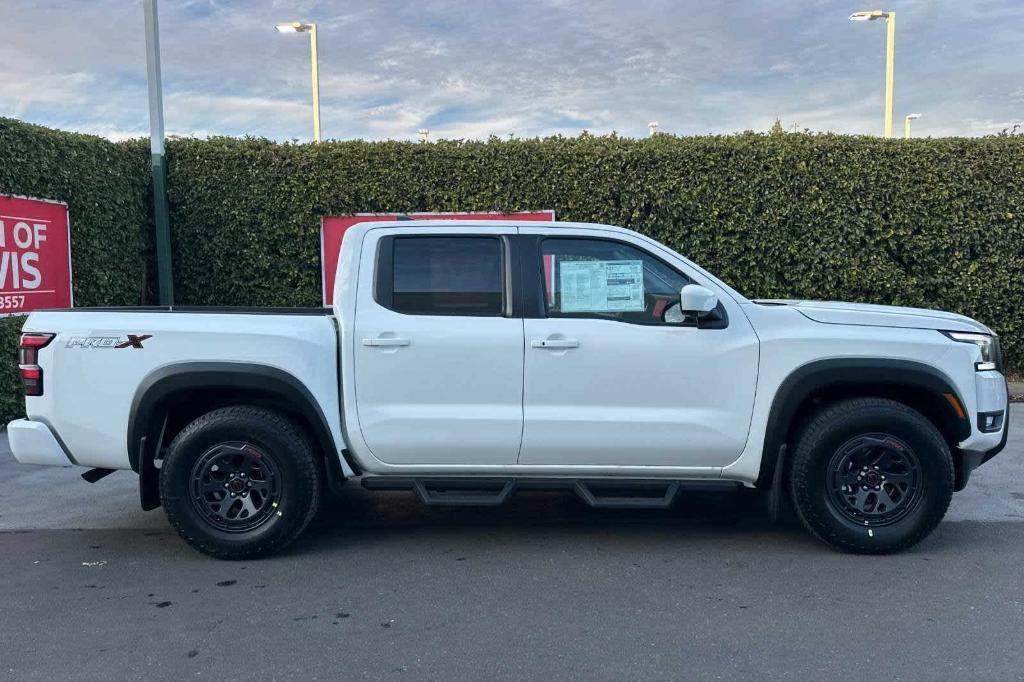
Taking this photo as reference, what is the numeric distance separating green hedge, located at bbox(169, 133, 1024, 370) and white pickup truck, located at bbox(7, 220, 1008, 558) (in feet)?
18.9

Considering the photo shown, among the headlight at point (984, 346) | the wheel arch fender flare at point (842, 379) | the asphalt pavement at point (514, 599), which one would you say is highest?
the headlight at point (984, 346)

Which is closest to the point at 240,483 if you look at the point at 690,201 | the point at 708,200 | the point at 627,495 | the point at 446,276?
the point at 446,276

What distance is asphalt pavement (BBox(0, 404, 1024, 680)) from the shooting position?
351cm

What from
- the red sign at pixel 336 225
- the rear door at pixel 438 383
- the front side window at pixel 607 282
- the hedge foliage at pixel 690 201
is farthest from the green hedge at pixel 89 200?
the front side window at pixel 607 282

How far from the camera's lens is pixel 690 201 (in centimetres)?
1034

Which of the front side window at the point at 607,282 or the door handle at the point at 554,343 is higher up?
the front side window at the point at 607,282

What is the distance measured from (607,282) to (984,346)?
2103 millimetres

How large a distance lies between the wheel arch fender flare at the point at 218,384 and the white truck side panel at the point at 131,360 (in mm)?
30

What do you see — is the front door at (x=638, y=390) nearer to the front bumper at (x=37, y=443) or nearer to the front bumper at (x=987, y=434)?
the front bumper at (x=987, y=434)

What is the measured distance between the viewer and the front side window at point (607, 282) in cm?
481

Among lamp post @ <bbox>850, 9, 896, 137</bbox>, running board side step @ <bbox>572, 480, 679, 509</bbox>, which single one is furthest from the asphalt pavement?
lamp post @ <bbox>850, 9, 896, 137</bbox>

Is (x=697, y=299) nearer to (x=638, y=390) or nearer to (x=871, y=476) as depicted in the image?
(x=638, y=390)

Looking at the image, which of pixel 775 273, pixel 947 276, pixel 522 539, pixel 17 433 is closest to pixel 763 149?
pixel 775 273

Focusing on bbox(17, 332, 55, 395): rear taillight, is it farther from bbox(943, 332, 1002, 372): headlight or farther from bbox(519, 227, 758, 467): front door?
bbox(943, 332, 1002, 372): headlight
